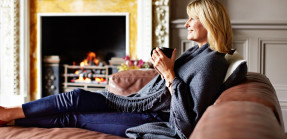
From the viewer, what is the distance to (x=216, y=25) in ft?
4.50

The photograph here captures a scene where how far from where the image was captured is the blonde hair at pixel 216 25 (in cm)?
136

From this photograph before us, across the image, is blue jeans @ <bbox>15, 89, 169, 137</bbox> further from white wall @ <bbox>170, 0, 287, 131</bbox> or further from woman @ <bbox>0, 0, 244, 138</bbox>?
white wall @ <bbox>170, 0, 287, 131</bbox>

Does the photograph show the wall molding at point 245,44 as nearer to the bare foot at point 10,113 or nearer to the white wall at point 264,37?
the white wall at point 264,37

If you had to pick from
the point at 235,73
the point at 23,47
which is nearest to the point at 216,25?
the point at 235,73

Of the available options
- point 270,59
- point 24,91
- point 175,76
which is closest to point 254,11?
point 270,59

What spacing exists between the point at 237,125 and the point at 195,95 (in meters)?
0.66

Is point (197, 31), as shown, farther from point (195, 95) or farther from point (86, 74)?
point (86, 74)

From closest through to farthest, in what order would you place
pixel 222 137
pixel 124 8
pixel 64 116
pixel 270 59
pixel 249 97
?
pixel 222 137 < pixel 249 97 < pixel 64 116 < pixel 270 59 < pixel 124 8

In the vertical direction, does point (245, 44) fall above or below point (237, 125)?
above

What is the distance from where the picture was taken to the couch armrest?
2008mm

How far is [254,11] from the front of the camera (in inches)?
129

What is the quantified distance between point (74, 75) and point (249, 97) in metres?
3.29

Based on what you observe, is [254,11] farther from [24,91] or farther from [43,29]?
[24,91]

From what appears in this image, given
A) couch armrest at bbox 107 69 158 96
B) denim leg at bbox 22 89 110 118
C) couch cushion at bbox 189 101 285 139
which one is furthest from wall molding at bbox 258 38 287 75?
couch cushion at bbox 189 101 285 139
